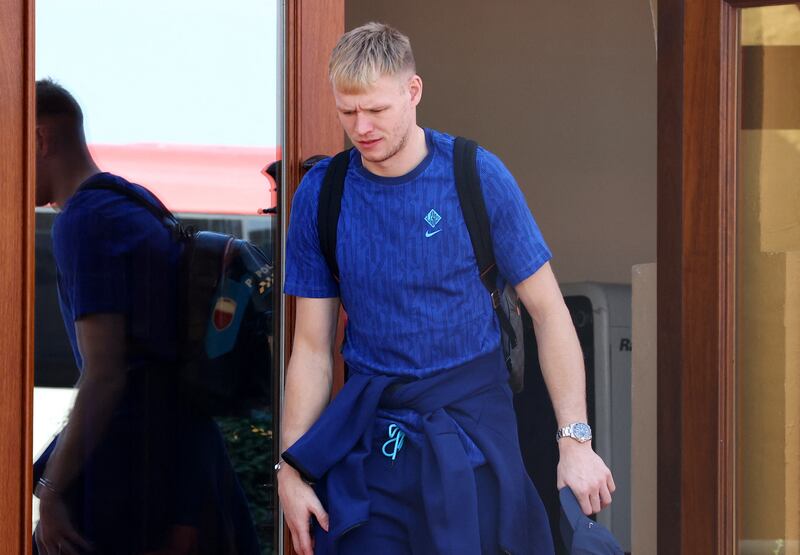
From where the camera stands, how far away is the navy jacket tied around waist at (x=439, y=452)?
2242 mm

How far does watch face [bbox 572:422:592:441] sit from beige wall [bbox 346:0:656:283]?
125 inches

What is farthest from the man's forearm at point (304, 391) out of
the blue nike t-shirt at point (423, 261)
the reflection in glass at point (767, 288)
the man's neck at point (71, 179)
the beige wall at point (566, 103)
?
the beige wall at point (566, 103)

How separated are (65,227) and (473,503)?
3.26ft

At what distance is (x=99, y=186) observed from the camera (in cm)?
267

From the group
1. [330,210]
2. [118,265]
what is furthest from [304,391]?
[118,265]

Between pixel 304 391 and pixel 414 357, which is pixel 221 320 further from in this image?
pixel 414 357

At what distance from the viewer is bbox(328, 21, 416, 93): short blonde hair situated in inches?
87.9

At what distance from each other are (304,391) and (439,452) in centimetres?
31

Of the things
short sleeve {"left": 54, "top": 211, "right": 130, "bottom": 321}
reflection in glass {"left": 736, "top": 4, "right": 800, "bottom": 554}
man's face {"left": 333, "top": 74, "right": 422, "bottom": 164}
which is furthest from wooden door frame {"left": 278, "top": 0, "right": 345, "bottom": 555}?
reflection in glass {"left": 736, "top": 4, "right": 800, "bottom": 554}

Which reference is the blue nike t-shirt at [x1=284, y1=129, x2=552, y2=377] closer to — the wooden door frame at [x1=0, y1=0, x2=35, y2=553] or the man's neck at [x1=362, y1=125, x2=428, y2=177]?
the man's neck at [x1=362, y1=125, x2=428, y2=177]

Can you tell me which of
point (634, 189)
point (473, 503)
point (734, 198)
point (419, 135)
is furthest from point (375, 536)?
point (634, 189)

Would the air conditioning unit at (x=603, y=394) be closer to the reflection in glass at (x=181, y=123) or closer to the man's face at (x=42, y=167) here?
the reflection in glass at (x=181, y=123)

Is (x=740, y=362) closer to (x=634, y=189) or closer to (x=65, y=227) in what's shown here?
(x=65, y=227)

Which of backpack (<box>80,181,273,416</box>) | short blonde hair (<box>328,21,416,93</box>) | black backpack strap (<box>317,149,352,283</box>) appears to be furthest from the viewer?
backpack (<box>80,181,273,416</box>)
